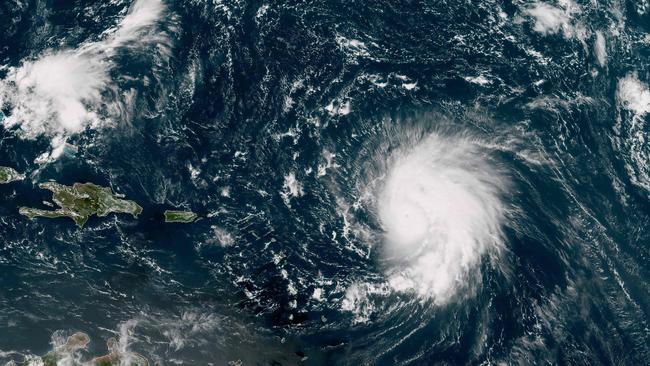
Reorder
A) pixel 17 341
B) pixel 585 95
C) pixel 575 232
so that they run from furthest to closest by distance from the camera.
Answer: pixel 585 95
pixel 575 232
pixel 17 341

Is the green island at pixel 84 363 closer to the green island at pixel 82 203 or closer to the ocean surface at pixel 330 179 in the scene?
the ocean surface at pixel 330 179

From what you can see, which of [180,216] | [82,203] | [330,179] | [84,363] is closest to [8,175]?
[82,203]

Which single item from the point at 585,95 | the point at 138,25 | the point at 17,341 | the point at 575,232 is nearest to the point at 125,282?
the point at 17,341

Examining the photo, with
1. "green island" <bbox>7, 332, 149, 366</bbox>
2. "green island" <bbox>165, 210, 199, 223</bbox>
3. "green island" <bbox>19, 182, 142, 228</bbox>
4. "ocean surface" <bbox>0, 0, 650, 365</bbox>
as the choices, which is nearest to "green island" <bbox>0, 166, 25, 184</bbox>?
"ocean surface" <bbox>0, 0, 650, 365</bbox>

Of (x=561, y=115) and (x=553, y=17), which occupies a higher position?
(x=553, y=17)

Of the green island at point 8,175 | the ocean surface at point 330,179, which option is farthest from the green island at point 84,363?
the green island at point 8,175

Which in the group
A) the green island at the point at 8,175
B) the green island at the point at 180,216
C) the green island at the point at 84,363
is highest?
the green island at the point at 8,175

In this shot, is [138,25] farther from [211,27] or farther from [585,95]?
[585,95]

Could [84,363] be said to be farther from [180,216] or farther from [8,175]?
[8,175]
